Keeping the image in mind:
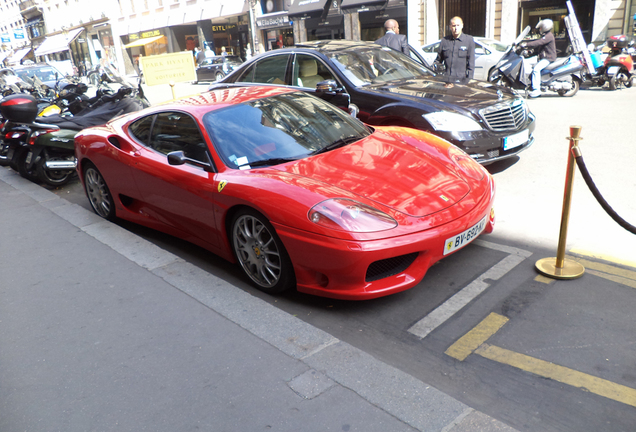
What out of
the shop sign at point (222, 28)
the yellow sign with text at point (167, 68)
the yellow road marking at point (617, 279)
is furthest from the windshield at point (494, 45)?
the shop sign at point (222, 28)

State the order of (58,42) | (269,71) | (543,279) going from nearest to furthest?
(543,279) < (269,71) < (58,42)

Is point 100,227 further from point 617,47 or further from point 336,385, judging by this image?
point 617,47

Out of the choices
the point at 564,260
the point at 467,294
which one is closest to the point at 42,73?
the point at 467,294

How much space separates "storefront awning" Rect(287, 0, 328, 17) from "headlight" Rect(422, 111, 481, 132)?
2514 centimetres

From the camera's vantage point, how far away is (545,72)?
40.1ft

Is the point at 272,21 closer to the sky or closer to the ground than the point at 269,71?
closer to the sky

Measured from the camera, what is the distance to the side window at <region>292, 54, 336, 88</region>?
6.69 metres

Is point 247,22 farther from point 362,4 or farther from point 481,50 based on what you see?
point 481,50

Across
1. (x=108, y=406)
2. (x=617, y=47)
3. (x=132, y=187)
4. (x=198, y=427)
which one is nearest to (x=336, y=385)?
(x=198, y=427)

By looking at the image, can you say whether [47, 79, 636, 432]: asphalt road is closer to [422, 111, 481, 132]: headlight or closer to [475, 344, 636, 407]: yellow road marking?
[475, 344, 636, 407]: yellow road marking

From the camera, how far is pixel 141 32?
149 ft

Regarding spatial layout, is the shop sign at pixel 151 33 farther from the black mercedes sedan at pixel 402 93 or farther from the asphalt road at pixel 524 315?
the asphalt road at pixel 524 315

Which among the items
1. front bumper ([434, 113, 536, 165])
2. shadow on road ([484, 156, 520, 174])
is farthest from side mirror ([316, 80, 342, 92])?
shadow on road ([484, 156, 520, 174])

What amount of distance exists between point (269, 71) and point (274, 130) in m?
3.58
